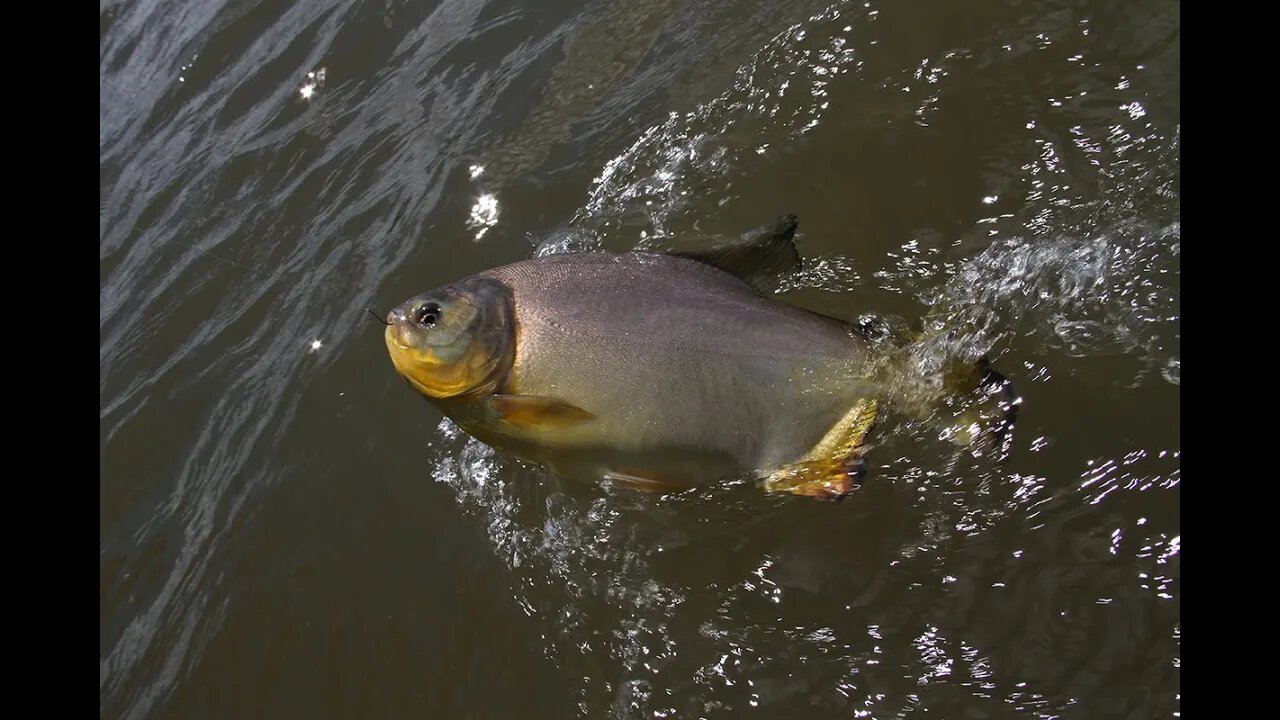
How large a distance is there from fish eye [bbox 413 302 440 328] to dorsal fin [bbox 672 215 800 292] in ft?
2.43

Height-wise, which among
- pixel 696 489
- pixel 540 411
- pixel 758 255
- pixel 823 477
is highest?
pixel 758 255

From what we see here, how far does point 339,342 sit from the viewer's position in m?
4.63

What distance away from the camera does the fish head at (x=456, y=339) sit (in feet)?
8.80

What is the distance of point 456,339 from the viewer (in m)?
2.68

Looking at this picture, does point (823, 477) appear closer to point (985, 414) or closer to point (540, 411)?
point (985, 414)

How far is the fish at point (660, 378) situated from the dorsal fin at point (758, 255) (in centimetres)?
13

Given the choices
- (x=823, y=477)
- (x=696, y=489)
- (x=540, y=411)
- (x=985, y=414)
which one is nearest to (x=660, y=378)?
(x=540, y=411)

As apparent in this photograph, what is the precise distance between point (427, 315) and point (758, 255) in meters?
1.01

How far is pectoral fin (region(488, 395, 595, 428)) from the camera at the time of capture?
2.62m

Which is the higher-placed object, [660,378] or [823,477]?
[660,378]
